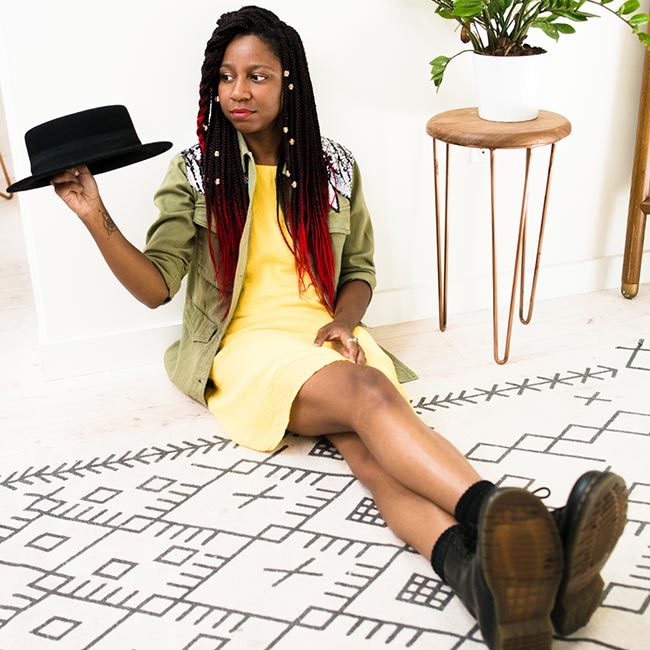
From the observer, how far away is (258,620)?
1465mm

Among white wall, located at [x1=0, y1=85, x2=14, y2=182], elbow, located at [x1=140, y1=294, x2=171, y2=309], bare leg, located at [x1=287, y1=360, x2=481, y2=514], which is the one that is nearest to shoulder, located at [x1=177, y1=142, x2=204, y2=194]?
elbow, located at [x1=140, y1=294, x2=171, y2=309]

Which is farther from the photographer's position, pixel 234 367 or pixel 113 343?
pixel 113 343

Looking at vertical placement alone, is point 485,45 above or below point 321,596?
above

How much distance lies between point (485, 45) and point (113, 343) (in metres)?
1.17

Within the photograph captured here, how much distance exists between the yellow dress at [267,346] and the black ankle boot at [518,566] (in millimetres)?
631

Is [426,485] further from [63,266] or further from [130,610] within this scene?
[63,266]

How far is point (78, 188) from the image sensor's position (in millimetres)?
1677

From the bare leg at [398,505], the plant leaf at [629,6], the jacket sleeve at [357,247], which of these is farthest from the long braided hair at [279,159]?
the plant leaf at [629,6]

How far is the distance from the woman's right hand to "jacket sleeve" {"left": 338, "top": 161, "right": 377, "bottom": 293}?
0.65 metres

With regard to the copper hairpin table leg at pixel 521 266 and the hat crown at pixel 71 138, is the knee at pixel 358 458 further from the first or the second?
the hat crown at pixel 71 138

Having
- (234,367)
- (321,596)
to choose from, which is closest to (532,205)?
(234,367)

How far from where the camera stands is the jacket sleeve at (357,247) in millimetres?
2105

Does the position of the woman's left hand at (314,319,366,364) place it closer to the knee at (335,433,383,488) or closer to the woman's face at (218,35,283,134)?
the knee at (335,433,383,488)

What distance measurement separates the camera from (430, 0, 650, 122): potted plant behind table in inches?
78.0
